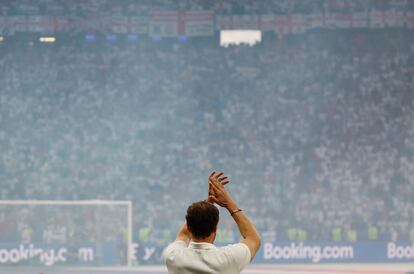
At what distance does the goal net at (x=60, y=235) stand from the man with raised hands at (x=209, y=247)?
609 inches

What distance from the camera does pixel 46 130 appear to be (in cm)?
2295

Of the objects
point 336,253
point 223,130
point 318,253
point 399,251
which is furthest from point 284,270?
point 223,130

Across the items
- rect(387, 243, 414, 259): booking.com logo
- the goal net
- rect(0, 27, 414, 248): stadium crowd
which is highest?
rect(0, 27, 414, 248): stadium crowd

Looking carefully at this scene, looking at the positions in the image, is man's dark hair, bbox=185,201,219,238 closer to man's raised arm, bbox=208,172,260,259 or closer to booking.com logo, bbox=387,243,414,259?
man's raised arm, bbox=208,172,260,259

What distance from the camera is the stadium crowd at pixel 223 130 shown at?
21.8 m

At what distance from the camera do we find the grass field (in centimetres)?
1755

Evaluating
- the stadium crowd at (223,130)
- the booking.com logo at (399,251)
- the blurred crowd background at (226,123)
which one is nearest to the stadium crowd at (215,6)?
the blurred crowd background at (226,123)

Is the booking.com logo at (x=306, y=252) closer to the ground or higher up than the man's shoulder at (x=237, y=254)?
closer to the ground

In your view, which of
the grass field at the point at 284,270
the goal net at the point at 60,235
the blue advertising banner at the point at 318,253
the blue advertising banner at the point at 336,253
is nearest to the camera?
the grass field at the point at 284,270

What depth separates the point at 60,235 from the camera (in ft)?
60.0

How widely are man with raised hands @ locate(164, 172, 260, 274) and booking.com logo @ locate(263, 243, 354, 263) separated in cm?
1751

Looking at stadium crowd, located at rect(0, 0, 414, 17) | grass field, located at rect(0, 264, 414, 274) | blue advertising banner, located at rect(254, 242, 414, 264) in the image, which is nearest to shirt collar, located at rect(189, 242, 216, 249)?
grass field, located at rect(0, 264, 414, 274)

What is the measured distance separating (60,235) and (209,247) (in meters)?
15.8

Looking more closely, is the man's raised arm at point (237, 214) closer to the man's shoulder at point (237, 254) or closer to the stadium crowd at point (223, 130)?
the man's shoulder at point (237, 254)
